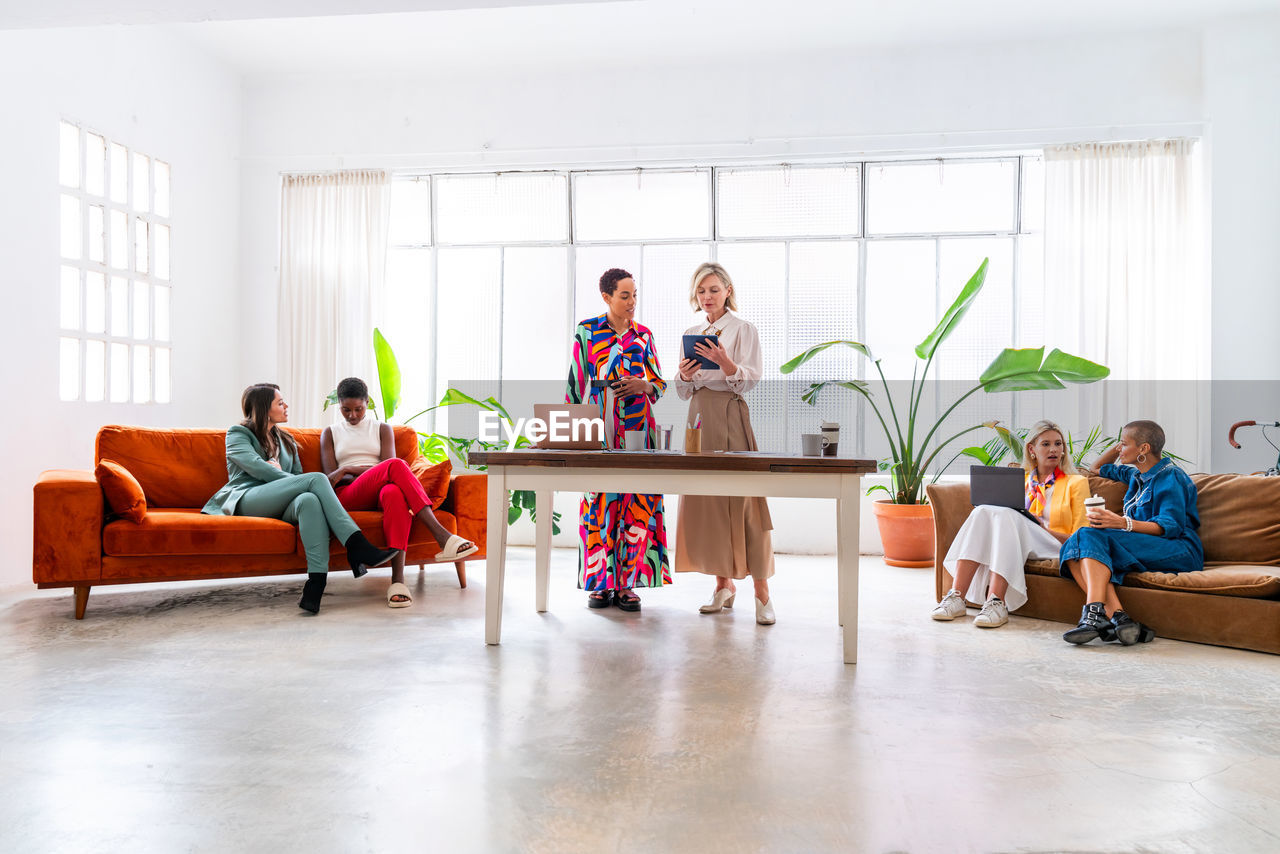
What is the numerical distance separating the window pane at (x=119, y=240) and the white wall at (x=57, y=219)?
43 cm

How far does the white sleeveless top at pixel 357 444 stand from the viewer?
4.42 meters

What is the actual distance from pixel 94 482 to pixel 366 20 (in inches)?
127

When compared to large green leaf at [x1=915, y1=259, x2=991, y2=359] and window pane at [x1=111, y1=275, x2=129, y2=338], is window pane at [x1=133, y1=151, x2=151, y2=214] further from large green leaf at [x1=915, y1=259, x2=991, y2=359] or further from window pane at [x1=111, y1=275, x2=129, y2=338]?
large green leaf at [x1=915, y1=259, x2=991, y2=359]

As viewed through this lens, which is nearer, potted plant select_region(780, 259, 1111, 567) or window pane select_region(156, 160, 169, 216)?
potted plant select_region(780, 259, 1111, 567)

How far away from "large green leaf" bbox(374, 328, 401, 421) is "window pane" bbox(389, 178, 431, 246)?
0.94 m

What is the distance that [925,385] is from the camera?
596cm

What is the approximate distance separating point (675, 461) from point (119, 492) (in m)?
2.31

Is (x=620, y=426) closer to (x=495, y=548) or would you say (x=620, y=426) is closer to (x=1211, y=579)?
(x=495, y=548)

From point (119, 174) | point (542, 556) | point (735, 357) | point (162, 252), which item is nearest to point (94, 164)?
point (119, 174)

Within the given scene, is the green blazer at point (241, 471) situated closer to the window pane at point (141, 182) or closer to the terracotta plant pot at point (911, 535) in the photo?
the window pane at point (141, 182)

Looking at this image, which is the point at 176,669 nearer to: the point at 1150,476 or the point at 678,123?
the point at 1150,476

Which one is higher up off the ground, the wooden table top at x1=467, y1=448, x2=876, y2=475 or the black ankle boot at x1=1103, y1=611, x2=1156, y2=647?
the wooden table top at x1=467, y1=448, x2=876, y2=475

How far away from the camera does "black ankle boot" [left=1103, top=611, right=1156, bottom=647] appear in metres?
3.30

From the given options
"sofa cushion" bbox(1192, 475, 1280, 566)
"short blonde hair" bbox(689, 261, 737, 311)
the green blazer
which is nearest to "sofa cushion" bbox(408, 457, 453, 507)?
the green blazer
